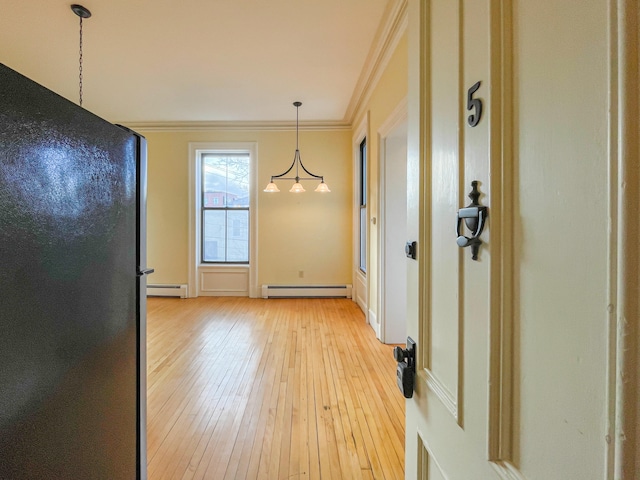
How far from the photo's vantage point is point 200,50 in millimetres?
3236

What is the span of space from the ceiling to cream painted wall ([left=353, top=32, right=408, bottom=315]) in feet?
0.95

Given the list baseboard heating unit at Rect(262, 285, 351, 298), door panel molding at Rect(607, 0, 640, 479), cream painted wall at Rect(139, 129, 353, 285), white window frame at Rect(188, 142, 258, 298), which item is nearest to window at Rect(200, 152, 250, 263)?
white window frame at Rect(188, 142, 258, 298)

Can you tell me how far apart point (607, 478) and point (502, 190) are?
359 millimetres

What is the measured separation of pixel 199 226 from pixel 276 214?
140cm

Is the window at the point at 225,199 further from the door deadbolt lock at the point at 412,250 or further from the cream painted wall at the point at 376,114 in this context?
the door deadbolt lock at the point at 412,250

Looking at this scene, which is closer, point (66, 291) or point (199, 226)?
point (66, 291)

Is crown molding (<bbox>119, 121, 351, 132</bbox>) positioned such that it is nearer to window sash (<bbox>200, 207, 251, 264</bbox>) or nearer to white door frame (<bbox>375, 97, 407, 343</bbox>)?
window sash (<bbox>200, 207, 251, 264</bbox>)

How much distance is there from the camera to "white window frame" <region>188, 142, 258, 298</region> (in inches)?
219

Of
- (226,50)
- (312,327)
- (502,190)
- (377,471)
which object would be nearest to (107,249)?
(502,190)

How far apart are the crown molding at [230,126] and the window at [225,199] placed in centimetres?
48

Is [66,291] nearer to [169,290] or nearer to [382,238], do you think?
[382,238]

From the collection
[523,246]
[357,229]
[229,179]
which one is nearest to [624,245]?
[523,246]

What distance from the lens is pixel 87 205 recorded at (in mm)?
978

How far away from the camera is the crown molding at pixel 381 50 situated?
101 inches
